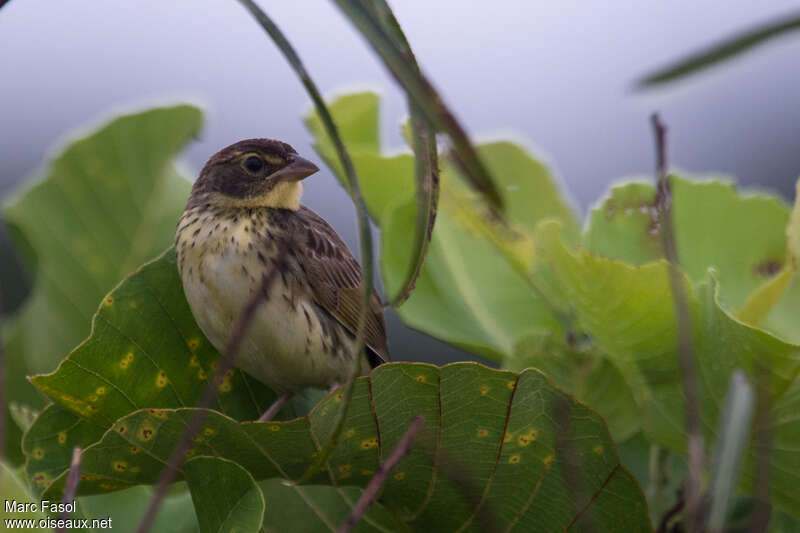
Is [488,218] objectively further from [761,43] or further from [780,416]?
[761,43]

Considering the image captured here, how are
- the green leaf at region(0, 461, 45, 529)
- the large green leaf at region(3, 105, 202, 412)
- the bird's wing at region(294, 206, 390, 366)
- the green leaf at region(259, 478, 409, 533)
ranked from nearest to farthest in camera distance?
the green leaf at region(0, 461, 45, 529)
the green leaf at region(259, 478, 409, 533)
the large green leaf at region(3, 105, 202, 412)
the bird's wing at region(294, 206, 390, 366)

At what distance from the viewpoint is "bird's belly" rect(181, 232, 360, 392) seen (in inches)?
47.7

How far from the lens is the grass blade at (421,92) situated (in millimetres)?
465

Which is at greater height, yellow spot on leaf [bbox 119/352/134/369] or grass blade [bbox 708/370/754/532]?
grass blade [bbox 708/370/754/532]

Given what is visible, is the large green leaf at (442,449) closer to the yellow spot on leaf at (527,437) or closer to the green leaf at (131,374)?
the yellow spot on leaf at (527,437)

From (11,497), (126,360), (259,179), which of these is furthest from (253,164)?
(11,497)

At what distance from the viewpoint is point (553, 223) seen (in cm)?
106

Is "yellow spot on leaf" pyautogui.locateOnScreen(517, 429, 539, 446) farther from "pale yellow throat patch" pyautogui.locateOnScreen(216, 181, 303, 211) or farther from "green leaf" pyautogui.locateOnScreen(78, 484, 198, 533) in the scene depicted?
"pale yellow throat patch" pyautogui.locateOnScreen(216, 181, 303, 211)

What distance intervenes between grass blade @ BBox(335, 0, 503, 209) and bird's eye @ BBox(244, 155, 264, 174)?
1261 millimetres

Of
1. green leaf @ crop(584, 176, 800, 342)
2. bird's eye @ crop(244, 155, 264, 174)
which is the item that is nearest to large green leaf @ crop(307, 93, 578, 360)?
green leaf @ crop(584, 176, 800, 342)

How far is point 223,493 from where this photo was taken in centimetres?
85

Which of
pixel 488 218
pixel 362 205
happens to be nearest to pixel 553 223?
pixel 488 218

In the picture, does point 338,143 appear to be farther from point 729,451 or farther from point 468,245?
point 468,245

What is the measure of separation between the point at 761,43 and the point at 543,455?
1.58 ft
